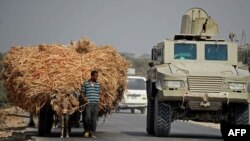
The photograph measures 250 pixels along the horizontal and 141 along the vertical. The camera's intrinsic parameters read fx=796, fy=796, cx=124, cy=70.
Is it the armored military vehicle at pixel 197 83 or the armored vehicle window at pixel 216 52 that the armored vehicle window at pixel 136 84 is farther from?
the armored vehicle window at pixel 216 52

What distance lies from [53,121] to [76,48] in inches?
80.2

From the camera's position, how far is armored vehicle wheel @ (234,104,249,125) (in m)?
20.5

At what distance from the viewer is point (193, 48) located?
2195cm

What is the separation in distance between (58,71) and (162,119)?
2948 mm

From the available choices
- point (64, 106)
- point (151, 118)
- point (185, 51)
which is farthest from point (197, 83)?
point (64, 106)

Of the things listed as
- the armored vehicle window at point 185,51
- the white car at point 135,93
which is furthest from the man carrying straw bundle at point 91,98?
the white car at point 135,93

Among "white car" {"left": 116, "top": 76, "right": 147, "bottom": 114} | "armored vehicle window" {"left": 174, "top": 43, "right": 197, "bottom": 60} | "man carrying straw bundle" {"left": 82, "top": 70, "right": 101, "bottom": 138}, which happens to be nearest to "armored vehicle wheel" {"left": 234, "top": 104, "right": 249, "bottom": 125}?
"armored vehicle window" {"left": 174, "top": 43, "right": 197, "bottom": 60}

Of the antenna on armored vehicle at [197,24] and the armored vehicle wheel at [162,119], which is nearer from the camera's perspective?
the armored vehicle wheel at [162,119]

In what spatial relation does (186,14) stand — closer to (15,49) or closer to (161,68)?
(161,68)

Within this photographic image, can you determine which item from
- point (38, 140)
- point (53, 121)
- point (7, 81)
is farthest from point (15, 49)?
point (38, 140)

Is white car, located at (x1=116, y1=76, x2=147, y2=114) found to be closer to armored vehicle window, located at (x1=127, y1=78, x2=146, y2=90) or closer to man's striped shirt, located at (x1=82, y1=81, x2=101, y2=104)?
armored vehicle window, located at (x1=127, y1=78, x2=146, y2=90)

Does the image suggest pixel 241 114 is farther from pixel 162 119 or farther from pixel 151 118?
pixel 151 118

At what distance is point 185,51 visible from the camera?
2188cm

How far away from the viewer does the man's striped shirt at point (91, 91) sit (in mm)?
19062
